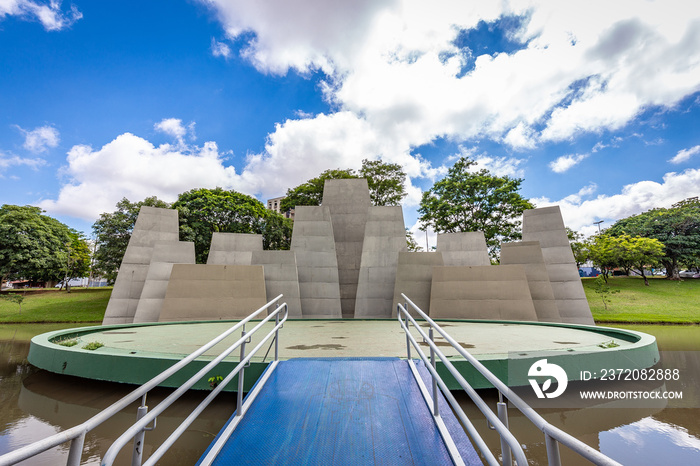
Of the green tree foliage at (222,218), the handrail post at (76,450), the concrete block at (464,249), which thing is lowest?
the handrail post at (76,450)

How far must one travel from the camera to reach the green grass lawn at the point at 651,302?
18219 millimetres

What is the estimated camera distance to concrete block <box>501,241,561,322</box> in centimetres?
1144

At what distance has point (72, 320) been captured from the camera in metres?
19.4

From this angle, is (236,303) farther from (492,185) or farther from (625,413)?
(492,185)

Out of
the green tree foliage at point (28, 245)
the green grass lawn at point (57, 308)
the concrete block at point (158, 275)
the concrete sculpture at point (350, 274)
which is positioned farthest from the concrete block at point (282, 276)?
the green tree foliage at point (28, 245)

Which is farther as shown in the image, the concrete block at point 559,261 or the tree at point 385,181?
the tree at point 385,181

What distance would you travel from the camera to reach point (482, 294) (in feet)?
36.4

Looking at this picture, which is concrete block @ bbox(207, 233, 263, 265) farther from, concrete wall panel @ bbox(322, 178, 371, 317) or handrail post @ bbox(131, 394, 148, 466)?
handrail post @ bbox(131, 394, 148, 466)

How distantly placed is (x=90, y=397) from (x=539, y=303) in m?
12.7

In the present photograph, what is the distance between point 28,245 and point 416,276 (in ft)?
97.5

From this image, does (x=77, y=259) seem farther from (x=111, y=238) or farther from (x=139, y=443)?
(x=139, y=443)

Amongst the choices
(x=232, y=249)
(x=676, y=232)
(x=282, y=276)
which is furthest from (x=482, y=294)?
(x=676, y=232)

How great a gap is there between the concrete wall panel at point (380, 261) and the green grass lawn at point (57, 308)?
17.5 meters

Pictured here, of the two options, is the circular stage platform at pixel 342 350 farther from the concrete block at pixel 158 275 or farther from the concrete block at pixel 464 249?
the concrete block at pixel 464 249
